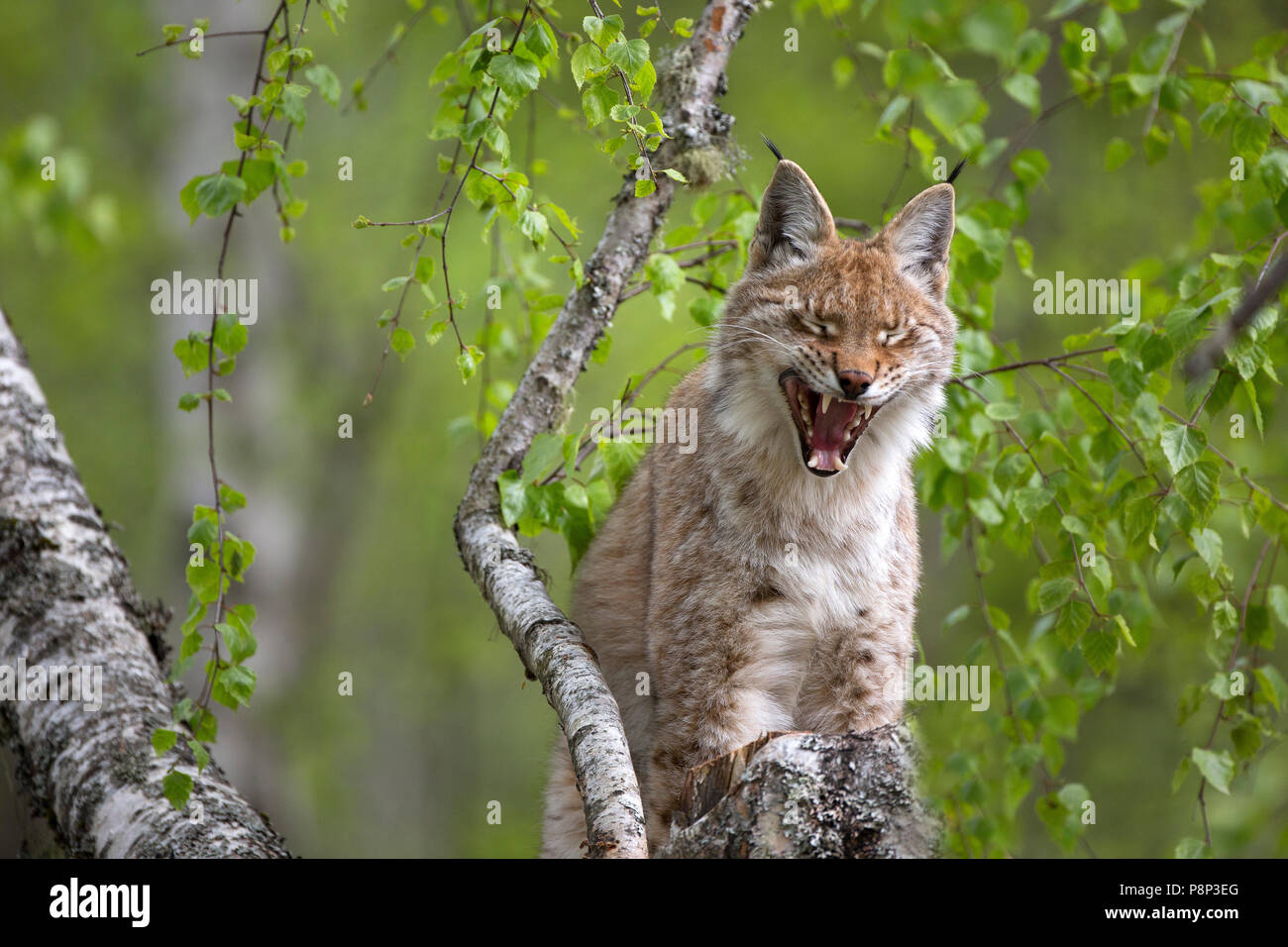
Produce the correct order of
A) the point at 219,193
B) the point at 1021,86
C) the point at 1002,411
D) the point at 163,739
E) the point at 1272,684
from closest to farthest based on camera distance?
the point at 163,739, the point at 219,193, the point at 1272,684, the point at 1002,411, the point at 1021,86

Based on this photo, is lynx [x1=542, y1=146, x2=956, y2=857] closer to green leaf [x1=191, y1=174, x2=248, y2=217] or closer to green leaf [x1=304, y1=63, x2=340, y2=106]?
green leaf [x1=304, y1=63, x2=340, y2=106]

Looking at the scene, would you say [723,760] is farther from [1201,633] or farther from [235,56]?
[235,56]

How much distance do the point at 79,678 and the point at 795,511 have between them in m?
2.55

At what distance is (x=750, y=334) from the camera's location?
4.16m

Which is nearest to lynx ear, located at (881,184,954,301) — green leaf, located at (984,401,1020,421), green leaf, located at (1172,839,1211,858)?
green leaf, located at (984,401,1020,421)

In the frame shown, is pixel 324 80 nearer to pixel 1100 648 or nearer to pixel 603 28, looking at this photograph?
pixel 603 28

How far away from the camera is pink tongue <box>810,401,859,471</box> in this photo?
395 cm

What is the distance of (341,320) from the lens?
1267cm

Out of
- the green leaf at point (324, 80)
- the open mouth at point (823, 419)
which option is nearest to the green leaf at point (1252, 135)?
the open mouth at point (823, 419)

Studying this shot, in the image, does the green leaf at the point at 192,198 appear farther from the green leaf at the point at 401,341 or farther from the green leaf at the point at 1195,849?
the green leaf at the point at 1195,849

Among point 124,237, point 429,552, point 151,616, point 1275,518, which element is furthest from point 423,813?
point 1275,518

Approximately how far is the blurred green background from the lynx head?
192cm

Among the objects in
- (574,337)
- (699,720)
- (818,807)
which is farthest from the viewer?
(574,337)

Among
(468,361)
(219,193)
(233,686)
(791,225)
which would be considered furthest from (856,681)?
(219,193)
